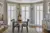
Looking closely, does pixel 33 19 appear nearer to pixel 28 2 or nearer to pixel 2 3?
pixel 28 2

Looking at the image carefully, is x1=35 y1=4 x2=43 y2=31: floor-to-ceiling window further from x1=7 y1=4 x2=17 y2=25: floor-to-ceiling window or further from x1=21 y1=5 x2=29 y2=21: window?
x1=7 y1=4 x2=17 y2=25: floor-to-ceiling window

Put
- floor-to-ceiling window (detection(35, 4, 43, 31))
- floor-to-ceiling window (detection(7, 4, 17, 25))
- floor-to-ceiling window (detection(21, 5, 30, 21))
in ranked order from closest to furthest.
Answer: floor-to-ceiling window (detection(35, 4, 43, 31)) → floor-to-ceiling window (detection(7, 4, 17, 25)) → floor-to-ceiling window (detection(21, 5, 30, 21))

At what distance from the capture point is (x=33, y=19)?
11.8 metres

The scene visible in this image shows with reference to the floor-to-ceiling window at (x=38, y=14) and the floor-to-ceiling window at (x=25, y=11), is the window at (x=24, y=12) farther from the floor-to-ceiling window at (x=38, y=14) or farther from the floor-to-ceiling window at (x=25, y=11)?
the floor-to-ceiling window at (x=38, y=14)

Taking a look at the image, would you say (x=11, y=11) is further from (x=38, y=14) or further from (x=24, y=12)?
(x=38, y=14)

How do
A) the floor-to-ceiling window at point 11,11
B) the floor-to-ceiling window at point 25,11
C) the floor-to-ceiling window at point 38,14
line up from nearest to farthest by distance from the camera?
the floor-to-ceiling window at point 38,14 → the floor-to-ceiling window at point 11,11 → the floor-to-ceiling window at point 25,11

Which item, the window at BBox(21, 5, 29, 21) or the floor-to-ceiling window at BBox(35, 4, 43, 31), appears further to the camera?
the window at BBox(21, 5, 29, 21)

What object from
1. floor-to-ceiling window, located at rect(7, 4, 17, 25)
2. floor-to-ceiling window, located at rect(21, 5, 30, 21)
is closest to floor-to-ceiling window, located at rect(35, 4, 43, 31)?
floor-to-ceiling window, located at rect(21, 5, 30, 21)

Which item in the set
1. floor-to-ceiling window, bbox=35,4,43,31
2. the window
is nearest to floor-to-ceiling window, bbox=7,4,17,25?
the window

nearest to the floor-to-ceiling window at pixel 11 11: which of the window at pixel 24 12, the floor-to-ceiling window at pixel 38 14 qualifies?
the window at pixel 24 12

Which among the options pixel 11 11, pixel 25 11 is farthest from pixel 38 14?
pixel 11 11

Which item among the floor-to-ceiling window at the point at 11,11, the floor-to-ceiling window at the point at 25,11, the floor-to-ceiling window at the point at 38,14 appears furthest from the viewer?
the floor-to-ceiling window at the point at 25,11

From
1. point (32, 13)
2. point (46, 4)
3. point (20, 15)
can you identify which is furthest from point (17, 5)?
point (46, 4)

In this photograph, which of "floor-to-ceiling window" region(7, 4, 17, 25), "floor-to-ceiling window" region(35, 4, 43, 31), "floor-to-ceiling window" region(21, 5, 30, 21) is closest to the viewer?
"floor-to-ceiling window" region(35, 4, 43, 31)
